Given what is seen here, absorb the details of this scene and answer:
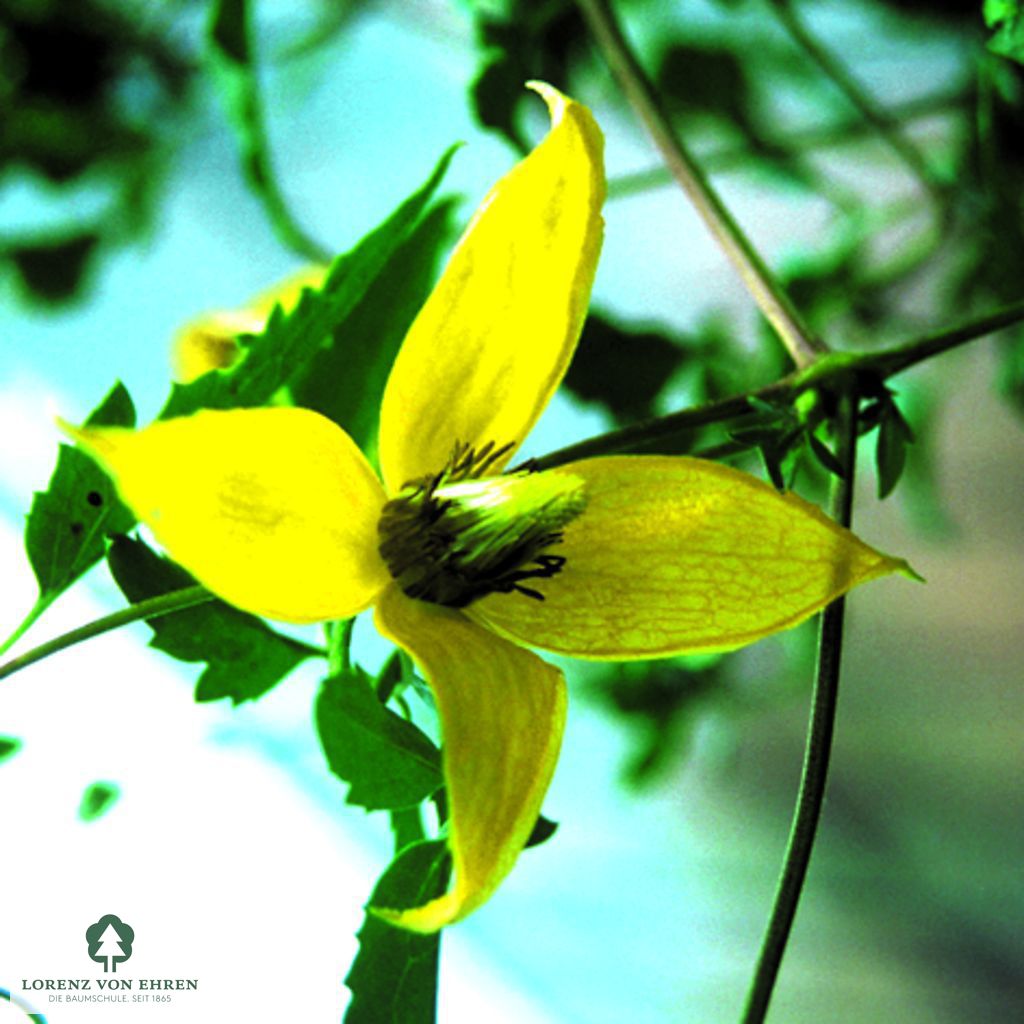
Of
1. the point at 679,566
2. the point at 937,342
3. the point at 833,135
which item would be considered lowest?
the point at 679,566

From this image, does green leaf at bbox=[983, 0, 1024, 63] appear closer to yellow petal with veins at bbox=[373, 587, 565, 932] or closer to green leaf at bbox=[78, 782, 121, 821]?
yellow petal with veins at bbox=[373, 587, 565, 932]

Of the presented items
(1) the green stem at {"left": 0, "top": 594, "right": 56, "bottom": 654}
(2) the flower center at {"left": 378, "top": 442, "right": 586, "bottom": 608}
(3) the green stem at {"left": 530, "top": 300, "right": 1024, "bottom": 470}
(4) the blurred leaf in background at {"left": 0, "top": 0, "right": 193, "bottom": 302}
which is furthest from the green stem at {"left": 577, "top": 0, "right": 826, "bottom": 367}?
(4) the blurred leaf in background at {"left": 0, "top": 0, "right": 193, "bottom": 302}

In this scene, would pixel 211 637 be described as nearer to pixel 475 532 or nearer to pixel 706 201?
pixel 475 532

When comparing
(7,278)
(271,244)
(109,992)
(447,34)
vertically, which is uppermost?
(447,34)

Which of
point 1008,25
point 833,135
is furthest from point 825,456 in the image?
point 833,135

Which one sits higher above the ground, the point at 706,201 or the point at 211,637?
the point at 706,201

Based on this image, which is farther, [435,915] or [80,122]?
[80,122]

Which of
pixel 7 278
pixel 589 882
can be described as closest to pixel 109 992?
pixel 589 882

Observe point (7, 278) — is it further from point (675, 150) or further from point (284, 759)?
point (675, 150)
